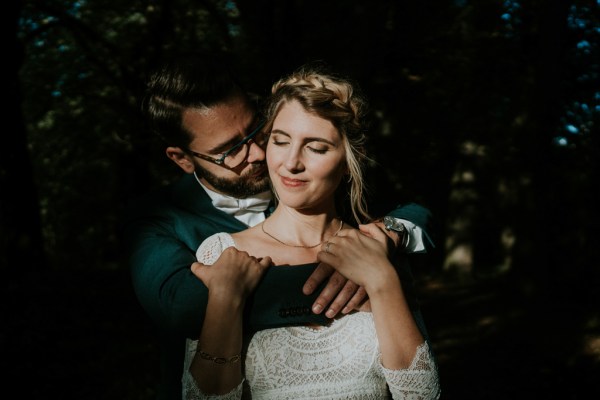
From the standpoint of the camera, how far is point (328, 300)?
221cm

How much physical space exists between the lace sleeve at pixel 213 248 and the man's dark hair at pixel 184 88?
2.49 feet

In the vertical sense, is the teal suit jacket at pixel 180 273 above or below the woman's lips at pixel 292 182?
below

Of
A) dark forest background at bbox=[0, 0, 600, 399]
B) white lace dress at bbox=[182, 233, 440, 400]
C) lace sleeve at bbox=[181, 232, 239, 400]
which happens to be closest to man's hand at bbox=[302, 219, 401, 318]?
white lace dress at bbox=[182, 233, 440, 400]

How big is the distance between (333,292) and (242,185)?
0.95 m

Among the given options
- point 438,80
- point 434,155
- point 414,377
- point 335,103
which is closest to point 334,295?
point 414,377

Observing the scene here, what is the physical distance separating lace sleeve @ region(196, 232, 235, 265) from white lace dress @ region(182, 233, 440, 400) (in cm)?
35

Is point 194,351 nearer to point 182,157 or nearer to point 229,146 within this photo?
point 229,146

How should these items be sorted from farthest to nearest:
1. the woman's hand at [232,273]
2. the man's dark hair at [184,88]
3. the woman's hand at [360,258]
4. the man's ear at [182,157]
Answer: the man's ear at [182,157] → the man's dark hair at [184,88] → the woman's hand at [360,258] → the woman's hand at [232,273]

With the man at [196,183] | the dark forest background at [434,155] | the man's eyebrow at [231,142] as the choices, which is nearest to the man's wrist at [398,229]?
the man at [196,183]

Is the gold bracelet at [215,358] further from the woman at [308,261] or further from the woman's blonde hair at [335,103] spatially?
the woman's blonde hair at [335,103]

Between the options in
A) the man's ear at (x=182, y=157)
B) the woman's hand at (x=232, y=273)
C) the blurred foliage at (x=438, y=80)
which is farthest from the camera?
the blurred foliage at (x=438, y=80)

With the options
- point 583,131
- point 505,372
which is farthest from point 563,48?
point 505,372

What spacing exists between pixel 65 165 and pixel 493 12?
16.0m

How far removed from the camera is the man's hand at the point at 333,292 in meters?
2.21
